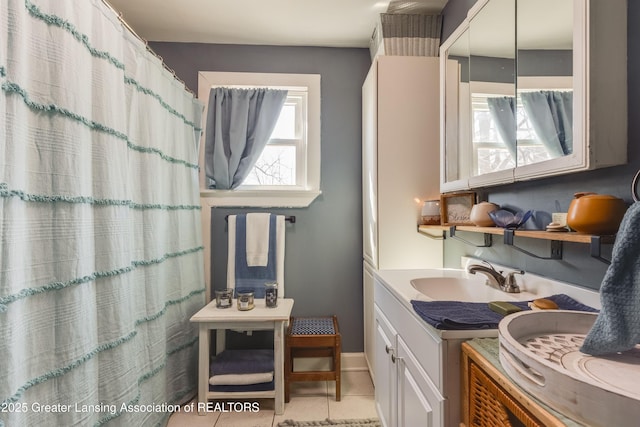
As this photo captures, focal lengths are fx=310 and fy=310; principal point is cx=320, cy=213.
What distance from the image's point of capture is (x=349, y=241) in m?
2.40

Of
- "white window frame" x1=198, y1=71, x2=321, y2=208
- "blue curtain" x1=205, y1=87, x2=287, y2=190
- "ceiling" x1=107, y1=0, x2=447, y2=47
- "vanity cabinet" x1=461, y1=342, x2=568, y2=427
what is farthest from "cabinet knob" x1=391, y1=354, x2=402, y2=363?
"ceiling" x1=107, y1=0, x2=447, y2=47

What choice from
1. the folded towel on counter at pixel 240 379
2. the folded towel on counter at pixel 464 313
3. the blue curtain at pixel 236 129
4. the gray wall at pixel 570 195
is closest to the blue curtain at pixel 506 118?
the gray wall at pixel 570 195

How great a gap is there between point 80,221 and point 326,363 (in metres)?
1.79

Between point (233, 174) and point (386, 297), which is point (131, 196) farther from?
point (386, 297)

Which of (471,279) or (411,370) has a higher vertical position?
(471,279)

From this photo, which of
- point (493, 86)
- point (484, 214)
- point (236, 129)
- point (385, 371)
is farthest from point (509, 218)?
point (236, 129)

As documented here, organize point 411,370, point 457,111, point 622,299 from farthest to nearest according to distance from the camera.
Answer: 1. point 457,111
2. point 411,370
3. point 622,299

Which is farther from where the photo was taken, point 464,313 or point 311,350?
point 311,350

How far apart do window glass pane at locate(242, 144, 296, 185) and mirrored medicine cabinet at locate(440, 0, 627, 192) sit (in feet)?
3.92

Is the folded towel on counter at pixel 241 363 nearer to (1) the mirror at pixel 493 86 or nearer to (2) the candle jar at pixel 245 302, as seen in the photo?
(2) the candle jar at pixel 245 302

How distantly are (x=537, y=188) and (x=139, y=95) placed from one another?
183 centimetres

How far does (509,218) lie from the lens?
118 centimetres

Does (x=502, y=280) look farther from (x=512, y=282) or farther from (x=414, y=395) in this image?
(x=414, y=395)

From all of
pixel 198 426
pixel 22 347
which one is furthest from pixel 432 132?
pixel 198 426
